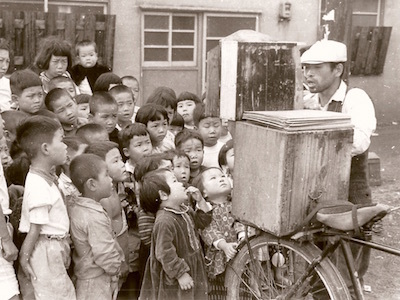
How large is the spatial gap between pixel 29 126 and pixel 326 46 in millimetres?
1755

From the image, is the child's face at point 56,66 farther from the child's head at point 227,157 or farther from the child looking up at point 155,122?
the child's head at point 227,157

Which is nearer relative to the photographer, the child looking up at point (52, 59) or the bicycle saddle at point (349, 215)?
the bicycle saddle at point (349, 215)

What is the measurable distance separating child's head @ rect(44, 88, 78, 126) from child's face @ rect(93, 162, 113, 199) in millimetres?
980

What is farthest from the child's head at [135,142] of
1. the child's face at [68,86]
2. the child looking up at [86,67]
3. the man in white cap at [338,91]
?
the child looking up at [86,67]

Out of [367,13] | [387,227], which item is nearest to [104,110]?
[387,227]

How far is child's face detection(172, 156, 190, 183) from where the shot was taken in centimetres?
379

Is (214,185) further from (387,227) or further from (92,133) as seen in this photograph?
(387,227)

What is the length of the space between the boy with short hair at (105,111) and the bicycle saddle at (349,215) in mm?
1700

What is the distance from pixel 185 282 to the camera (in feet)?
10.7

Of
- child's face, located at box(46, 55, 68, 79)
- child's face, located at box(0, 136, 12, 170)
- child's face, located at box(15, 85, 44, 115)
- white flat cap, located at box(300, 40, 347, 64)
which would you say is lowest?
child's face, located at box(0, 136, 12, 170)

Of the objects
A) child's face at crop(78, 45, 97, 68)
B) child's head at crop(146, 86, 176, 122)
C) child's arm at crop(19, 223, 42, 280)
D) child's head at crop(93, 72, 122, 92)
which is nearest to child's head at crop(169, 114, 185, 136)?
child's head at crop(146, 86, 176, 122)

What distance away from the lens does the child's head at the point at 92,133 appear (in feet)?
12.0

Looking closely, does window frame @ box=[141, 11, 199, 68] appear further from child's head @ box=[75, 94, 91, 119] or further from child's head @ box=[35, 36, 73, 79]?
child's head @ box=[75, 94, 91, 119]

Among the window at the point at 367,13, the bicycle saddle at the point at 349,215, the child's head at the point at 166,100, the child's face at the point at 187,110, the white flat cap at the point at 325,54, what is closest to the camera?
the bicycle saddle at the point at 349,215
